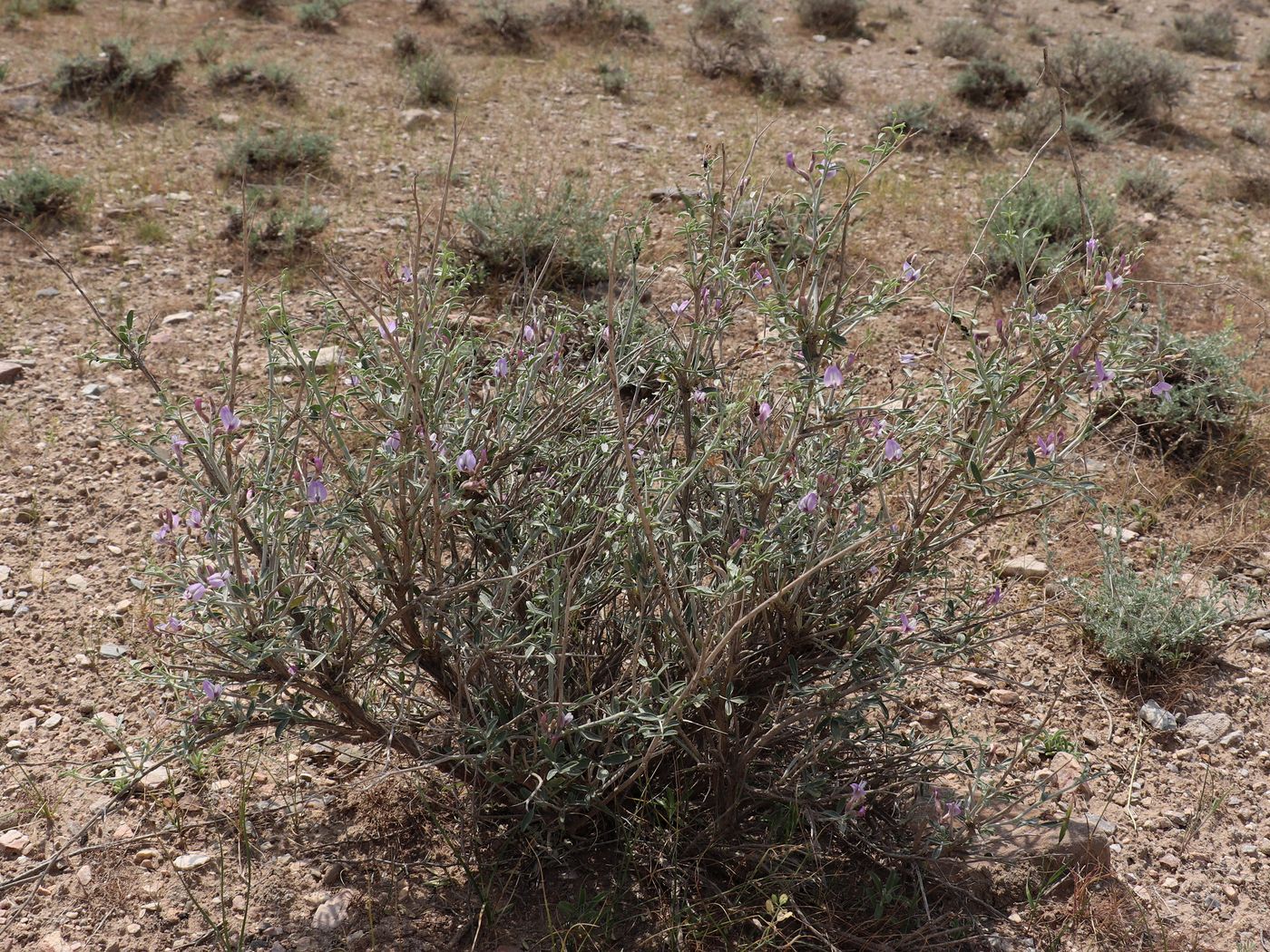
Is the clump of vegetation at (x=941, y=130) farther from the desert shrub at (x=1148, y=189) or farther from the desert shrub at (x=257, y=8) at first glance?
the desert shrub at (x=257, y=8)

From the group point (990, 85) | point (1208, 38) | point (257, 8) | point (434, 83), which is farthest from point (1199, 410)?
point (1208, 38)

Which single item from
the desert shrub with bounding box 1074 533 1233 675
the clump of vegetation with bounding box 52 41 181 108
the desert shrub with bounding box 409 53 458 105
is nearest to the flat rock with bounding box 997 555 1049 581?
the desert shrub with bounding box 1074 533 1233 675

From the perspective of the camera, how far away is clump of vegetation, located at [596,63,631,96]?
23.0ft

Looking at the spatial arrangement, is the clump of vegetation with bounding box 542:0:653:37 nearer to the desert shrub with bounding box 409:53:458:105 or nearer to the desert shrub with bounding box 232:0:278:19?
the desert shrub with bounding box 409:53:458:105

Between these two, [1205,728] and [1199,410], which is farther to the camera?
[1199,410]

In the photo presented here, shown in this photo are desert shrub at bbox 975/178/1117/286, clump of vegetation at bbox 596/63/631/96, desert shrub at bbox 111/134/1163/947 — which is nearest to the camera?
desert shrub at bbox 111/134/1163/947

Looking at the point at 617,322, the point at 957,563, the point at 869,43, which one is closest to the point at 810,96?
the point at 869,43

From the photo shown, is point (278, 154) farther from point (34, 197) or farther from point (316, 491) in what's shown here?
point (316, 491)

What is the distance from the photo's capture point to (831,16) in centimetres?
898

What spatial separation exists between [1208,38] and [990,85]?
12.2 ft

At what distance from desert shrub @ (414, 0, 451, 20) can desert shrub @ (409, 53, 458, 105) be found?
1951 millimetres

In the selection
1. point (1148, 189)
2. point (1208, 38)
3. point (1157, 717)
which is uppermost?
point (1208, 38)

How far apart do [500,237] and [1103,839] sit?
3.29 m

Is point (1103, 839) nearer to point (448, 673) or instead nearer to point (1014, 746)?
point (1014, 746)
